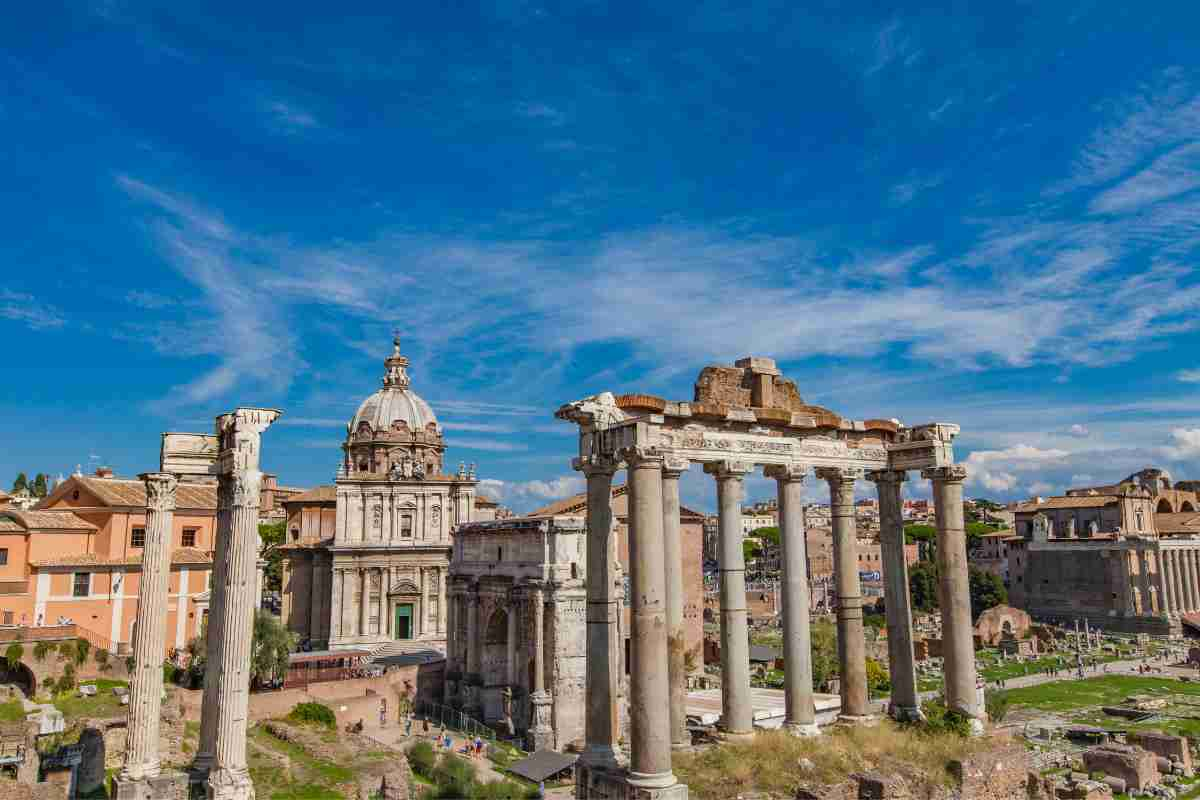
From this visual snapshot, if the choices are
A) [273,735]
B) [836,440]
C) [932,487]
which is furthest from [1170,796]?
[273,735]

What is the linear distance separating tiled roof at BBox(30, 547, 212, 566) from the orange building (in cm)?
4

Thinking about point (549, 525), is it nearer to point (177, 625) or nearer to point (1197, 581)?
point (177, 625)

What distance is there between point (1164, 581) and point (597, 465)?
86.6 metres

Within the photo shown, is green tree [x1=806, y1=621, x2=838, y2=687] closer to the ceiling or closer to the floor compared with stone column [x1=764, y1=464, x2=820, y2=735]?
closer to the floor

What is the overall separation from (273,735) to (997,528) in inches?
4463

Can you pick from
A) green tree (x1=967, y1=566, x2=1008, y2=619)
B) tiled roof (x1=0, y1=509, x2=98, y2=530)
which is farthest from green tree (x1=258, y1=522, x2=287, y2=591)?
green tree (x1=967, y1=566, x2=1008, y2=619)

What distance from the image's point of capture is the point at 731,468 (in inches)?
639

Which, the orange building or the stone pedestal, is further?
the stone pedestal

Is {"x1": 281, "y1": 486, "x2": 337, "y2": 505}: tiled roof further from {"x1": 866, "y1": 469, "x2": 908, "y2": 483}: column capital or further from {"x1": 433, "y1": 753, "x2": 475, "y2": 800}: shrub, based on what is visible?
{"x1": 866, "y1": 469, "x2": 908, "y2": 483}: column capital

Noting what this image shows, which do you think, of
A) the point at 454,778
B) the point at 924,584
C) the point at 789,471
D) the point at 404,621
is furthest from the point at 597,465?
the point at 924,584

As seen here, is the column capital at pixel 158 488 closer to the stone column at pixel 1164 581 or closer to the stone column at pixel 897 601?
the stone column at pixel 897 601

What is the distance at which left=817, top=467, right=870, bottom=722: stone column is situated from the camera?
17766mm

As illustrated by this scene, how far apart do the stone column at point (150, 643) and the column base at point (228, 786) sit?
6.18 feet

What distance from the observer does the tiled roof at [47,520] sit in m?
34.5
